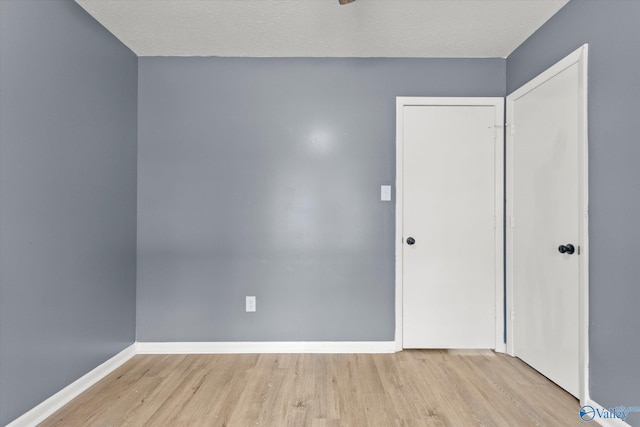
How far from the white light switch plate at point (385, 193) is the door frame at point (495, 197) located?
2.6 inches

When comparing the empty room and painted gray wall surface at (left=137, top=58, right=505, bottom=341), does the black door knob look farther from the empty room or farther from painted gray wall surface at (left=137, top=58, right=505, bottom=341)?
painted gray wall surface at (left=137, top=58, right=505, bottom=341)

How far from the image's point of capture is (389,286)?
9.21 ft

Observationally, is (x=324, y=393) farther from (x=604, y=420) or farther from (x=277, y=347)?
(x=604, y=420)

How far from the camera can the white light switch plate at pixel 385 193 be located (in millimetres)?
2805

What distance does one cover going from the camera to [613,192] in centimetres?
173

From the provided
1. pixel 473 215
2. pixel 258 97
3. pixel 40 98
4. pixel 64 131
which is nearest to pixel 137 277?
pixel 64 131

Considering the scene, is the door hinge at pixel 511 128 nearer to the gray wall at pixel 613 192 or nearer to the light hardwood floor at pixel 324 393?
the gray wall at pixel 613 192

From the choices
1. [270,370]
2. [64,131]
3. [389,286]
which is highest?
[64,131]

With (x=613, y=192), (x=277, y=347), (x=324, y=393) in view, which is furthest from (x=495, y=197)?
(x=277, y=347)

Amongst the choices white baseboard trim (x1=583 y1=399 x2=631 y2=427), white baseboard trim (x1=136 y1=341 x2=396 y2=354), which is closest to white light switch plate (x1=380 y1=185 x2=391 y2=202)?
white baseboard trim (x1=136 y1=341 x2=396 y2=354)

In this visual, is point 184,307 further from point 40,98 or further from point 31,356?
point 40,98

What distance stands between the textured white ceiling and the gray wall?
476 mm

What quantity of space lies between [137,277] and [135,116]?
135 cm

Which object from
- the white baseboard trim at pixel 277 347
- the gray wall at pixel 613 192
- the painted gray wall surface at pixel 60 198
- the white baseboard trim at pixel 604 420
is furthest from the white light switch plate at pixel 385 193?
the painted gray wall surface at pixel 60 198
